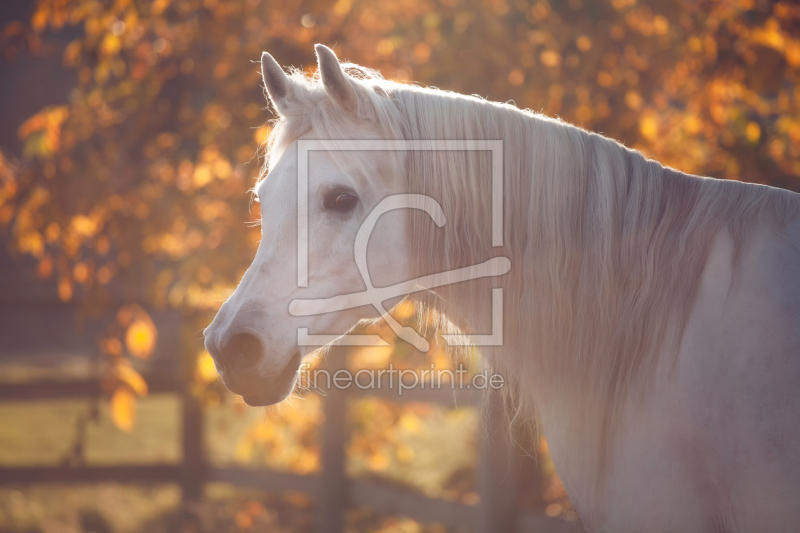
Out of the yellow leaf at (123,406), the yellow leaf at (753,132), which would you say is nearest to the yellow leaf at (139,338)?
the yellow leaf at (123,406)

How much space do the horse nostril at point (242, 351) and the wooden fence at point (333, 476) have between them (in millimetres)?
858

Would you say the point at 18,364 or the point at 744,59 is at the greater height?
the point at 744,59

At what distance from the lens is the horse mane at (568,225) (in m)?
1.41

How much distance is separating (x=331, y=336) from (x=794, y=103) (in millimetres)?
2948

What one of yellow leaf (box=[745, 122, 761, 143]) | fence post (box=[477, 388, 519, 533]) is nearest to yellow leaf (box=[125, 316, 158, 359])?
fence post (box=[477, 388, 519, 533])

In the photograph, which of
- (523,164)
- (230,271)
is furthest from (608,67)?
(230,271)

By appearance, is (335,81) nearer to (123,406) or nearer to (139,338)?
(139,338)

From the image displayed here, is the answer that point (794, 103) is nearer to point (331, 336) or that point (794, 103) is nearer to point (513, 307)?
point (513, 307)

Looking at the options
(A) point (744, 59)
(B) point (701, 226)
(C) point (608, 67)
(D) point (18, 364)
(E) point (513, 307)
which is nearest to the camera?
(B) point (701, 226)

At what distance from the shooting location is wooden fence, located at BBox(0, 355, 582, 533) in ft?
10.2

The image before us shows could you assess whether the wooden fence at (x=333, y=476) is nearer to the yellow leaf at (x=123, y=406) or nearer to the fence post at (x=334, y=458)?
the fence post at (x=334, y=458)

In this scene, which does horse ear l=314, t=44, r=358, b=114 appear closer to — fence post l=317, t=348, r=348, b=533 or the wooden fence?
the wooden fence

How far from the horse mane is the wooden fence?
0.48m

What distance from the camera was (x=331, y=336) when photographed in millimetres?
1534
